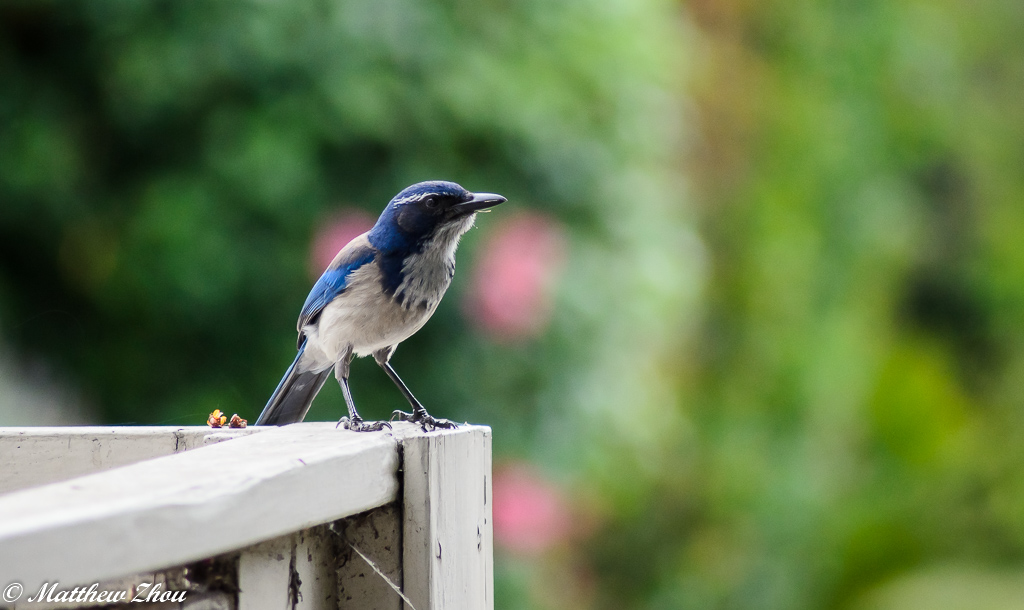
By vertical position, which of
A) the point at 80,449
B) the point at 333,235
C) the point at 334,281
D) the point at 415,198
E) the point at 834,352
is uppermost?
the point at 834,352

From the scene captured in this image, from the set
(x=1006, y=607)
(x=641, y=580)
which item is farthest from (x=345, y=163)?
(x=1006, y=607)

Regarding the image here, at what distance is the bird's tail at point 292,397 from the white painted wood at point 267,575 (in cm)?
159

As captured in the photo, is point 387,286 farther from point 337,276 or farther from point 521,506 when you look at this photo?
point 521,506

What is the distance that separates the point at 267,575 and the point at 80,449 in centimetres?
79

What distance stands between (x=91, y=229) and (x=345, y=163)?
1062 mm

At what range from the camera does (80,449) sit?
1.89 metres

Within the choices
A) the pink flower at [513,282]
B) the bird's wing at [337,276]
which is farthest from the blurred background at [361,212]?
the bird's wing at [337,276]

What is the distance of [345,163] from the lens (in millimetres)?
3994

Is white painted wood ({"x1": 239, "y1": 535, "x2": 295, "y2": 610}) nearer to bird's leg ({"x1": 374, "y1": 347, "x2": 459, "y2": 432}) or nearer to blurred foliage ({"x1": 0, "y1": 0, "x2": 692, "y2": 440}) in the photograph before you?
bird's leg ({"x1": 374, "y1": 347, "x2": 459, "y2": 432})

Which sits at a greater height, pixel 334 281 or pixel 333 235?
pixel 333 235

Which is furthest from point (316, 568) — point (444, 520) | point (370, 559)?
point (444, 520)

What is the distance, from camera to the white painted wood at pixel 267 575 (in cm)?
124

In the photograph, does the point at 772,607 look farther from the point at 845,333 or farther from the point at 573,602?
the point at 845,333

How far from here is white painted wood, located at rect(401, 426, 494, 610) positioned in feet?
5.12
